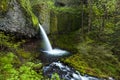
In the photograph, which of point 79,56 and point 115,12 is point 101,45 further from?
point 115,12

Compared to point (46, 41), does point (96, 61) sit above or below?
below

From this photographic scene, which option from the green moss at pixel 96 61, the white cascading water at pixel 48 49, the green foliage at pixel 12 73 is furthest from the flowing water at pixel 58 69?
the green foliage at pixel 12 73

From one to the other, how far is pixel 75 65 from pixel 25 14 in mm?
3943

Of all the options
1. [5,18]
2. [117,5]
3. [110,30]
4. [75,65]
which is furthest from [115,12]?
[5,18]

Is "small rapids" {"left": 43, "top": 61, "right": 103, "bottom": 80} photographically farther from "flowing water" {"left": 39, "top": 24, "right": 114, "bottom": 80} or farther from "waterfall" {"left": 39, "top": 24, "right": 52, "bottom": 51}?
"waterfall" {"left": 39, "top": 24, "right": 52, "bottom": 51}

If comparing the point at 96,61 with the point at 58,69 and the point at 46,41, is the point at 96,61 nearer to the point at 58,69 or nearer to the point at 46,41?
the point at 58,69

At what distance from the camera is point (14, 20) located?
11.0 meters

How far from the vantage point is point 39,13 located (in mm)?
14422

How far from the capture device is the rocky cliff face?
408 inches

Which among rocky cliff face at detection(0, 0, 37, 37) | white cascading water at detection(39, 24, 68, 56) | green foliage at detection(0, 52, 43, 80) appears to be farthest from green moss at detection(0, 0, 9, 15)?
white cascading water at detection(39, 24, 68, 56)

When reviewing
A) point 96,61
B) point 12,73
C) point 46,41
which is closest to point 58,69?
point 96,61

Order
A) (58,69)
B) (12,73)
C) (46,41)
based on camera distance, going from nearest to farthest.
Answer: (12,73), (58,69), (46,41)

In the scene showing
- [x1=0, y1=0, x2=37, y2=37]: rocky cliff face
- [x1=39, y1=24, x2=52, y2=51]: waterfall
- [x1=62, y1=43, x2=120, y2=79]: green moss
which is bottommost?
[x1=62, y1=43, x2=120, y2=79]: green moss

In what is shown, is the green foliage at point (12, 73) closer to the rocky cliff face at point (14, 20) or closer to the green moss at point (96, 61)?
the rocky cliff face at point (14, 20)
